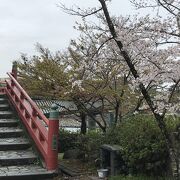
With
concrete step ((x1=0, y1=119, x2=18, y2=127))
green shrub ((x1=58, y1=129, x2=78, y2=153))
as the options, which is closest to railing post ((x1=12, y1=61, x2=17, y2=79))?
green shrub ((x1=58, y1=129, x2=78, y2=153))

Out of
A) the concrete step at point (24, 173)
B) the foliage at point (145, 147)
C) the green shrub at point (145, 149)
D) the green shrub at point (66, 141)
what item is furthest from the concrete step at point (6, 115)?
the green shrub at point (145, 149)

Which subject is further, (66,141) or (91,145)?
(66,141)

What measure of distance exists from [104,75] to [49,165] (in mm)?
3968

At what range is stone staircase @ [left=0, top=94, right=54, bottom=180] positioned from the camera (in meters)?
7.82

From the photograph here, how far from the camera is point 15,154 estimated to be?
29.5 feet

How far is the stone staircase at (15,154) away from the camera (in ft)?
25.7

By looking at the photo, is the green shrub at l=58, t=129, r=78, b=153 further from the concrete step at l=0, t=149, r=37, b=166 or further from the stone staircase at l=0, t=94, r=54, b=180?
the concrete step at l=0, t=149, r=37, b=166

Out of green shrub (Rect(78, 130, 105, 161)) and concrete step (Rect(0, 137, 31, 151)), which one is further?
green shrub (Rect(78, 130, 105, 161))

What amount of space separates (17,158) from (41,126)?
0.94 m

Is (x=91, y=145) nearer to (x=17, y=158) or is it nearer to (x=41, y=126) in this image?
(x=41, y=126)

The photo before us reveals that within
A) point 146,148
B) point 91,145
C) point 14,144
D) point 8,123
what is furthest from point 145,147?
point 8,123

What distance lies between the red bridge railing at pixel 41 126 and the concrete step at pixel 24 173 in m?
0.25

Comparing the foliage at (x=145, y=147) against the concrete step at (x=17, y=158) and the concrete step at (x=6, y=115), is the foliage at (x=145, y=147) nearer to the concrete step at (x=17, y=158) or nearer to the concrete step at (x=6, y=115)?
the concrete step at (x=17, y=158)

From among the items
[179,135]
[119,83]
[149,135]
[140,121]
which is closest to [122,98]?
[119,83]
